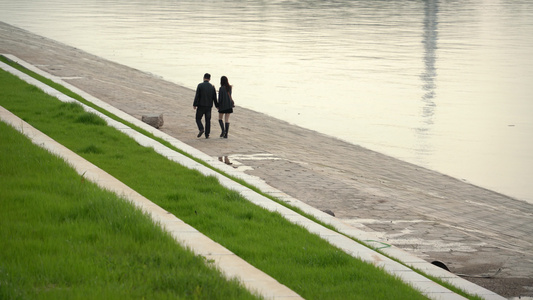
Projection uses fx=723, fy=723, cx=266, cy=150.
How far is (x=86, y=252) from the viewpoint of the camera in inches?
242

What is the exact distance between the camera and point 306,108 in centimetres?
3081

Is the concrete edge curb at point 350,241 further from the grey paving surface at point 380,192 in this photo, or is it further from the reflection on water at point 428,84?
the reflection on water at point 428,84

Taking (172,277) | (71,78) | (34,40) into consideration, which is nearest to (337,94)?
(71,78)

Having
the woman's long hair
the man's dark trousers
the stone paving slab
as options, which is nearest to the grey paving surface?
the man's dark trousers

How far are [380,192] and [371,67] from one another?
26.8 metres

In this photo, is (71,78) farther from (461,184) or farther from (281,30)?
(281,30)

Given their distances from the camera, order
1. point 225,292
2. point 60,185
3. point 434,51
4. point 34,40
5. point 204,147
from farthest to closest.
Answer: point 434,51 < point 34,40 < point 204,147 < point 60,185 < point 225,292

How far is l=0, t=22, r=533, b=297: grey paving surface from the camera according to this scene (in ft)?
37.5

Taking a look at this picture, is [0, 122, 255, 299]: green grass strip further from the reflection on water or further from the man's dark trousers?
the reflection on water

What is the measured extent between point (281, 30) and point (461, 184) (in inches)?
1800

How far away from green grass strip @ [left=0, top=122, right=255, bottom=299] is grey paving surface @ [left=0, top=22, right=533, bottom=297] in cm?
521

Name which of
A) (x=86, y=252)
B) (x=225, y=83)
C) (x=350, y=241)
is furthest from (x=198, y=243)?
Result: (x=225, y=83)

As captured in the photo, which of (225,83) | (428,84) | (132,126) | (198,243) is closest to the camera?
(198,243)

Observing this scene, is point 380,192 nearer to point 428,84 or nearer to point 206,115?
point 206,115
